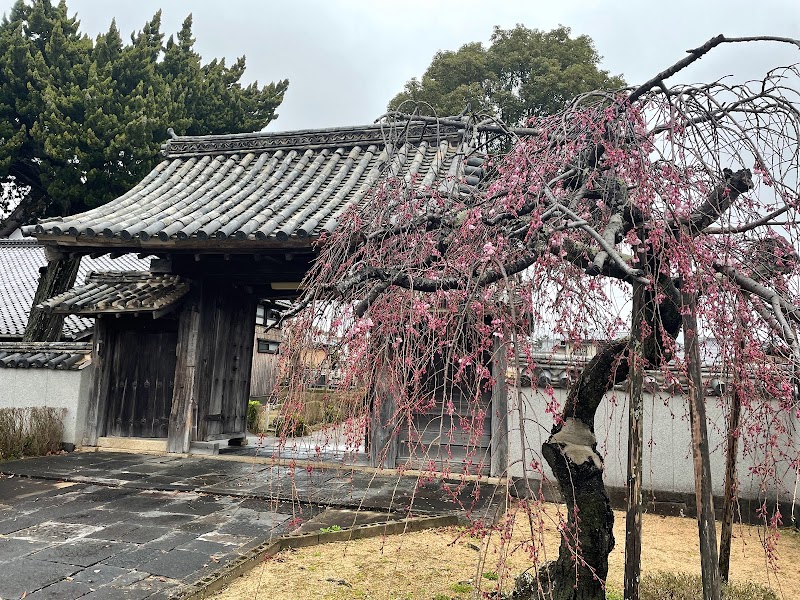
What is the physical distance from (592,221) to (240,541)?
3.44 metres

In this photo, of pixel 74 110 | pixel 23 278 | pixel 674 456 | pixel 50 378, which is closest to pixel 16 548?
pixel 50 378

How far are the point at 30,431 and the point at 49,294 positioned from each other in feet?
10.6

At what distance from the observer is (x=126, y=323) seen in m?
8.84

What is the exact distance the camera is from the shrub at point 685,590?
324 centimetres

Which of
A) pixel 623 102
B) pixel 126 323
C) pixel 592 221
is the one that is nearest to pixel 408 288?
pixel 592 221

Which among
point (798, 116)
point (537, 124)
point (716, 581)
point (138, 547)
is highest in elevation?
point (537, 124)

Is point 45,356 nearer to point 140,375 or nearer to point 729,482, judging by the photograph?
point 140,375

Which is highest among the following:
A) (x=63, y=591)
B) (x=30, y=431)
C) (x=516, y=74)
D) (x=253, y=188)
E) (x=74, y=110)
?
(x=516, y=74)

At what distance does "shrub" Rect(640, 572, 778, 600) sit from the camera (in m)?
3.24

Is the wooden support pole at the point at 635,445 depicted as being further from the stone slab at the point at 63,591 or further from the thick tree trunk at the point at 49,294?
the thick tree trunk at the point at 49,294

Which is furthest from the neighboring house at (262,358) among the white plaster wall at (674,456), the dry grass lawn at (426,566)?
the dry grass lawn at (426,566)

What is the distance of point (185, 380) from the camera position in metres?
8.35

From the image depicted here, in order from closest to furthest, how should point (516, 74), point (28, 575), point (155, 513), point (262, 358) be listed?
point (28, 575)
point (155, 513)
point (262, 358)
point (516, 74)

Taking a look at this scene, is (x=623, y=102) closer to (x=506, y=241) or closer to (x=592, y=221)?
(x=592, y=221)
